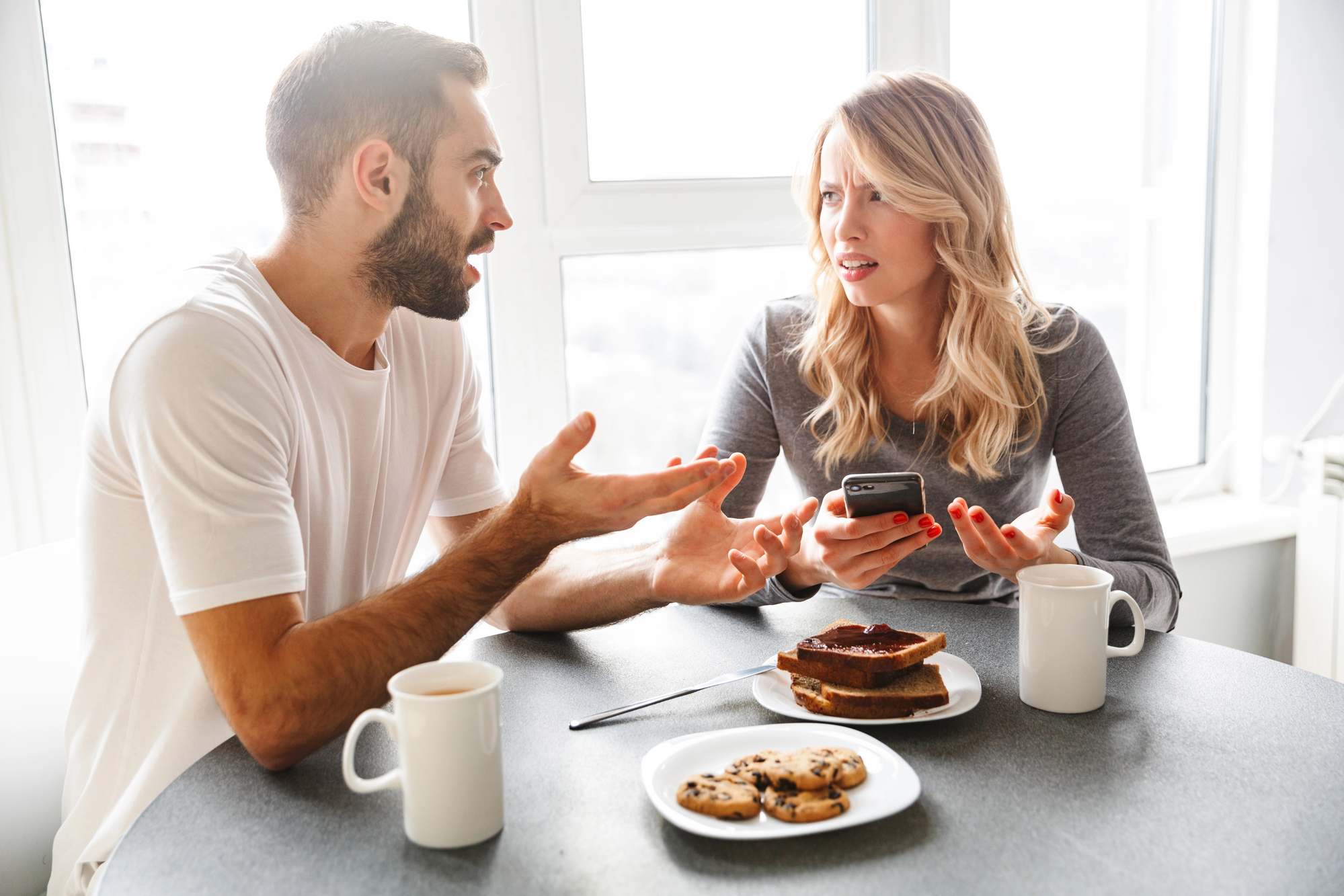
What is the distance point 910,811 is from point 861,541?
1.44ft

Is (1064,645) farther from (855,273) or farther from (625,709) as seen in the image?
(855,273)

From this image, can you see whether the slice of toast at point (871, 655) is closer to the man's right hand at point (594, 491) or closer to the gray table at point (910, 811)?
the gray table at point (910, 811)

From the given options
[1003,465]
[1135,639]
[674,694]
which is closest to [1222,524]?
[1003,465]

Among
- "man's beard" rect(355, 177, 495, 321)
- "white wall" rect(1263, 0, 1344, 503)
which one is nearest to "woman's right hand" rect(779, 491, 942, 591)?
"man's beard" rect(355, 177, 495, 321)

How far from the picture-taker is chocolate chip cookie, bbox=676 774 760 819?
75 cm

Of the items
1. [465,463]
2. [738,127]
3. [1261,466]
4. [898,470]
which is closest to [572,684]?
[465,463]

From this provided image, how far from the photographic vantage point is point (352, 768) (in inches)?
30.2

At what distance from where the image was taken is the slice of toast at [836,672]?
3.18ft

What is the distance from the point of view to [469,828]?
0.74m

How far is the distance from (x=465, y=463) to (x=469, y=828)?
2.66ft

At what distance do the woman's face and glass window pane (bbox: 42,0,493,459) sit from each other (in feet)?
2.74

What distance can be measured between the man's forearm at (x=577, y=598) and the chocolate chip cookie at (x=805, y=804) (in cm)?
50

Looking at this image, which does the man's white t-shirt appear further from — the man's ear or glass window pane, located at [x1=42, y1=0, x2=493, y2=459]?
glass window pane, located at [x1=42, y1=0, x2=493, y2=459]

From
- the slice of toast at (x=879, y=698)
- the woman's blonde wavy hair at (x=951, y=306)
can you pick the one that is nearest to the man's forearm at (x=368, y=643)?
the slice of toast at (x=879, y=698)
